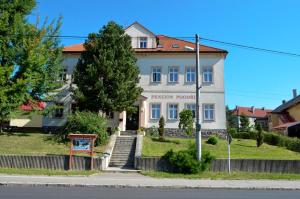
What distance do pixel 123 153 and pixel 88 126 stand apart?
354cm

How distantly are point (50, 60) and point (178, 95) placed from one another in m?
13.3

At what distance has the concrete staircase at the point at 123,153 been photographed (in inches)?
988

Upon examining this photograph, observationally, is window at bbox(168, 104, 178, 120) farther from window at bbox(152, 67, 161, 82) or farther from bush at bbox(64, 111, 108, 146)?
bush at bbox(64, 111, 108, 146)

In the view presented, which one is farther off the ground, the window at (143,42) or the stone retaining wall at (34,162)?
the window at (143,42)

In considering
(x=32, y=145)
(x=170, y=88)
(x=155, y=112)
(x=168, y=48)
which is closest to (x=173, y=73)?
(x=170, y=88)

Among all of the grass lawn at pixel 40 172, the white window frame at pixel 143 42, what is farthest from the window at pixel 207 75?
the grass lawn at pixel 40 172

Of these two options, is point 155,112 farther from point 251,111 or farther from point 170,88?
point 251,111

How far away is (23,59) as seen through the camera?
Answer: 96.4 ft

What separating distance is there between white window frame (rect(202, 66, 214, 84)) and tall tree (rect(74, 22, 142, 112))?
7.73m

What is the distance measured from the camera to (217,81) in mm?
37156

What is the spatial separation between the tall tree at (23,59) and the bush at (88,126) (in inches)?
174

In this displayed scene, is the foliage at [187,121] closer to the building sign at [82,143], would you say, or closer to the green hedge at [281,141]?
the green hedge at [281,141]

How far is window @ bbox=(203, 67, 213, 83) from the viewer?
3734 centimetres

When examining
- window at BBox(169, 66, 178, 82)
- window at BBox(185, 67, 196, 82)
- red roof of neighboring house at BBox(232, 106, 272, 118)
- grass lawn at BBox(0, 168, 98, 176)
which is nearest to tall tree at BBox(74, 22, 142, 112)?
window at BBox(169, 66, 178, 82)
